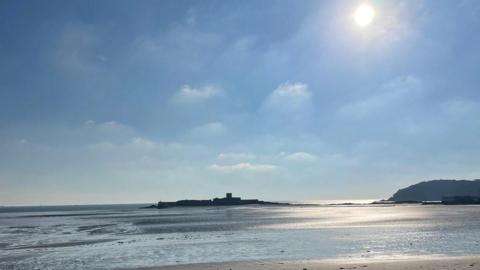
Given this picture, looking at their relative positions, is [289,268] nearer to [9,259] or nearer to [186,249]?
[186,249]

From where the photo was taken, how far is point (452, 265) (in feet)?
79.0

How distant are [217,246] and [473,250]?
1919cm

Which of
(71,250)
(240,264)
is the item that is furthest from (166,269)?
(71,250)

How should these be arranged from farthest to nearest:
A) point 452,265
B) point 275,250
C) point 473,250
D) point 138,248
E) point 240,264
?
1. point 138,248
2. point 275,250
3. point 473,250
4. point 240,264
5. point 452,265

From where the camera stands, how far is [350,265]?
2609 centimetres

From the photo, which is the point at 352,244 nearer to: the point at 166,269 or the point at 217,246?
the point at 217,246

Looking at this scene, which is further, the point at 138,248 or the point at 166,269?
the point at 138,248

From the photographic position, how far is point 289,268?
2552 cm

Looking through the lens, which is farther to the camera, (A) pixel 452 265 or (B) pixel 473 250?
(B) pixel 473 250

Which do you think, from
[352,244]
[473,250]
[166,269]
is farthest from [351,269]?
[352,244]

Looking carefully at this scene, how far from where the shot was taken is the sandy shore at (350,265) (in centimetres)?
2416

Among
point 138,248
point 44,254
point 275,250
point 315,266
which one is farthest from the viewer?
point 138,248

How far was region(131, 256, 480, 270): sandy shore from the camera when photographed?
951 inches

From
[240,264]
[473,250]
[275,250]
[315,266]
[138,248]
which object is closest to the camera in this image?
[315,266]
